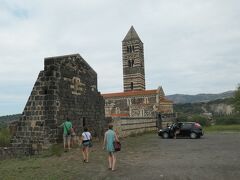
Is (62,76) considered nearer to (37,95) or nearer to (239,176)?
(37,95)

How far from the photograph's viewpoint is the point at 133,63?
82250mm

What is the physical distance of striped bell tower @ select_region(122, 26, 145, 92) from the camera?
266 ft

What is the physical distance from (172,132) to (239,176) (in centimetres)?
1699

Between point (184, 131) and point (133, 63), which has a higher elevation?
point (133, 63)

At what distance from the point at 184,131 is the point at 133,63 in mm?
57740

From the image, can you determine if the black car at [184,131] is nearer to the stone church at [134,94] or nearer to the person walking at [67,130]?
the person walking at [67,130]

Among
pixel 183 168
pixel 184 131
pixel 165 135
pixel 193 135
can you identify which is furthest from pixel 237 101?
pixel 183 168

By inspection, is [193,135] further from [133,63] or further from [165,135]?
[133,63]

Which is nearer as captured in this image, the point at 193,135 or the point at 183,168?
the point at 183,168

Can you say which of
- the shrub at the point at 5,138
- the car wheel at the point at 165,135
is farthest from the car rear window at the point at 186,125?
the shrub at the point at 5,138

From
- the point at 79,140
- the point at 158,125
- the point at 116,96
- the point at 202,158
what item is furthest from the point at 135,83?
the point at 202,158

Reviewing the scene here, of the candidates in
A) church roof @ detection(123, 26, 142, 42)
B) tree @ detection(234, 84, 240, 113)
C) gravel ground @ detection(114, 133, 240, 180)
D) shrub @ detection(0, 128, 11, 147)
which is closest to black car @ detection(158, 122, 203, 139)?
gravel ground @ detection(114, 133, 240, 180)

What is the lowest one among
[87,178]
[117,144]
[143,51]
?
[87,178]

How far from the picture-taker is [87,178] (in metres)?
9.45
